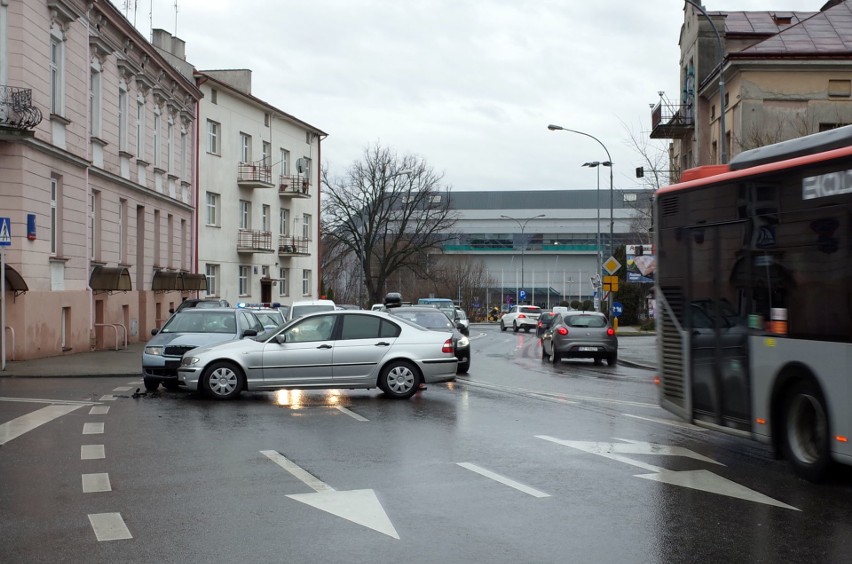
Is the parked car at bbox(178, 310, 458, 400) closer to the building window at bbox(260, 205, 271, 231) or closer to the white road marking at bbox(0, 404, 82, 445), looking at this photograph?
the white road marking at bbox(0, 404, 82, 445)

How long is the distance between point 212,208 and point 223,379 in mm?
32335

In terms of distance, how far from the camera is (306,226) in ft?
→ 194

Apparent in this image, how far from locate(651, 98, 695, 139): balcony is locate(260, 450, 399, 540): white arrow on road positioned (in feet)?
112

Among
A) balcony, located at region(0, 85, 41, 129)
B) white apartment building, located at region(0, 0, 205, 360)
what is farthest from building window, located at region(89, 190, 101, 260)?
balcony, located at region(0, 85, 41, 129)

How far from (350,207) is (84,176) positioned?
44418mm

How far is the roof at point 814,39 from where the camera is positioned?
3484 centimetres

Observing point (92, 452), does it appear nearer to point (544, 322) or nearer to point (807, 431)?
point (807, 431)

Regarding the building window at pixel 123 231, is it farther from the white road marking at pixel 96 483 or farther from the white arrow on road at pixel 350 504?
the white arrow on road at pixel 350 504

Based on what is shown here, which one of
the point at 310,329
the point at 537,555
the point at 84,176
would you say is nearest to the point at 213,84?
the point at 84,176

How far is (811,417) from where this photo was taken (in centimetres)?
887

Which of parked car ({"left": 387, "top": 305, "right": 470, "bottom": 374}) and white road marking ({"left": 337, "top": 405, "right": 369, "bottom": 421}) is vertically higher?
Result: parked car ({"left": 387, "top": 305, "right": 470, "bottom": 374})

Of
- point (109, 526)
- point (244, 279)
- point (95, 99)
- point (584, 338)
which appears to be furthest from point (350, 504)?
point (244, 279)

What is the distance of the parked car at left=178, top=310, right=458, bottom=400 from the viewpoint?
51.1ft

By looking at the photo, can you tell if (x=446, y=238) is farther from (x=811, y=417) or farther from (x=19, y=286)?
(x=811, y=417)
